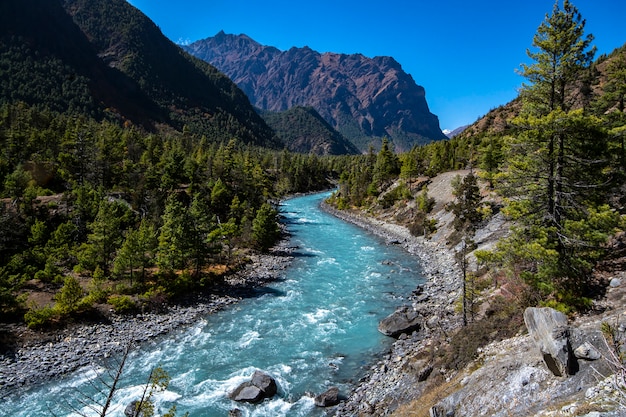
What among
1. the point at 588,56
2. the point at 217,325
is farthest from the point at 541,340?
the point at 217,325

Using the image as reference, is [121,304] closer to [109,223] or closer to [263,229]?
[109,223]

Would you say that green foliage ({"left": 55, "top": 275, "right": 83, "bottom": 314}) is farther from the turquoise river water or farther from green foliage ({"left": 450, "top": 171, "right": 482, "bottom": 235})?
green foliage ({"left": 450, "top": 171, "right": 482, "bottom": 235})

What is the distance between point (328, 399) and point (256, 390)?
421 cm

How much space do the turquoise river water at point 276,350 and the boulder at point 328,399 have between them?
437 mm

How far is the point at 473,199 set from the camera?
191 ft

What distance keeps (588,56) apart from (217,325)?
30673mm

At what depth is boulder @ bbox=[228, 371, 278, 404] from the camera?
68.4ft

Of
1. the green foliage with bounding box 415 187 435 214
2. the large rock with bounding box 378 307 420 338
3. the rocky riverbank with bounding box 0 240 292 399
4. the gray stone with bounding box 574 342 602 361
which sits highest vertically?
the green foliage with bounding box 415 187 435 214

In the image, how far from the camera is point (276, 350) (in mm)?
26984

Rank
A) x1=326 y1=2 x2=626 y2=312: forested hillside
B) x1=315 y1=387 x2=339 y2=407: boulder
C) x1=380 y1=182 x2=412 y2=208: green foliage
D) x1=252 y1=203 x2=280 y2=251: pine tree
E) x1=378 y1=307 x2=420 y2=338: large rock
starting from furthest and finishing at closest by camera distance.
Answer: x1=380 y1=182 x2=412 y2=208: green foliage
x1=252 y1=203 x2=280 y2=251: pine tree
x1=378 y1=307 x2=420 y2=338: large rock
x1=315 y1=387 x2=339 y2=407: boulder
x1=326 y1=2 x2=626 y2=312: forested hillside

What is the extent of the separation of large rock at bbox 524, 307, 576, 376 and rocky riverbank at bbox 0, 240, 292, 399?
71.2ft

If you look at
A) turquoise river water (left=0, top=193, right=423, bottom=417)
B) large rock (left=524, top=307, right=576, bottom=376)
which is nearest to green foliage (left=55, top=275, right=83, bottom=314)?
turquoise river water (left=0, top=193, right=423, bottom=417)

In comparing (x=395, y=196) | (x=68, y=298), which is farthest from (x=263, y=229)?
(x=395, y=196)

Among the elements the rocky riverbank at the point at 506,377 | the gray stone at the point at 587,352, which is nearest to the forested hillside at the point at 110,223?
the rocky riverbank at the point at 506,377
